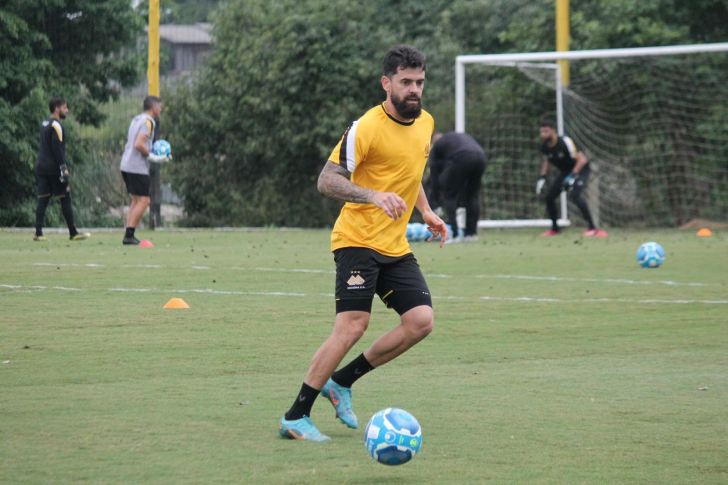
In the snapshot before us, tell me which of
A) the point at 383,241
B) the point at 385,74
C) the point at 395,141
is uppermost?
the point at 385,74

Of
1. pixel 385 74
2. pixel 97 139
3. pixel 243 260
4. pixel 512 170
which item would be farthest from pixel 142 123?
pixel 385 74

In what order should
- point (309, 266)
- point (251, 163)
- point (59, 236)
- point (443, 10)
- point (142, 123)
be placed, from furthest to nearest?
point (443, 10) < point (251, 163) < point (59, 236) < point (142, 123) < point (309, 266)

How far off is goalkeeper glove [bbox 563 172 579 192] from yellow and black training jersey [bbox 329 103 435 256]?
15065 mm

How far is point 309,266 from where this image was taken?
13977 millimetres

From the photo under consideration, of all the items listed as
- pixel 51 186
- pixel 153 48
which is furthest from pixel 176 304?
pixel 153 48

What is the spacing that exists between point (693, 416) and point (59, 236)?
16.0 metres

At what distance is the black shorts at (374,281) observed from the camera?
5.30 meters

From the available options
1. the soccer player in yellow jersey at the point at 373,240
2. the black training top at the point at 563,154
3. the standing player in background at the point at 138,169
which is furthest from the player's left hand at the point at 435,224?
the black training top at the point at 563,154

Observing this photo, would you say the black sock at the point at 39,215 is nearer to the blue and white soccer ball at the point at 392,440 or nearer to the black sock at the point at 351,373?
the black sock at the point at 351,373

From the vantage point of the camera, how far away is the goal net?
23797 mm

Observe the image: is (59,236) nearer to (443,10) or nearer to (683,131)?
(683,131)

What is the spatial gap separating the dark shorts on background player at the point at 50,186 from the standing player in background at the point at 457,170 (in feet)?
20.1

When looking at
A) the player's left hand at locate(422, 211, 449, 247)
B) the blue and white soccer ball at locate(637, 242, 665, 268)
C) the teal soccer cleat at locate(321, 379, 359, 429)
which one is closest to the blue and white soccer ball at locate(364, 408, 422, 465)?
the teal soccer cleat at locate(321, 379, 359, 429)

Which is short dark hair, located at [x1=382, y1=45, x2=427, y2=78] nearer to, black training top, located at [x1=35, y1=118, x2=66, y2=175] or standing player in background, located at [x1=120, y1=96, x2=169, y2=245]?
standing player in background, located at [x1=120, y1=96, x2=169, y2=245]
